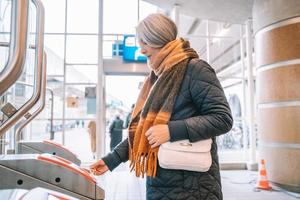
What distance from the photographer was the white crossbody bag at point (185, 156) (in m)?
0.92

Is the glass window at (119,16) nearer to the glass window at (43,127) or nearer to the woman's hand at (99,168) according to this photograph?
the glass window at (43,127)

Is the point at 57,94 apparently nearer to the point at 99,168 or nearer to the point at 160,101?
the point at 99,168

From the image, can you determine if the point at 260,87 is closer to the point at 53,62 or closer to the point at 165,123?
the point at 165,123

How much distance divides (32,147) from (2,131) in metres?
0.87

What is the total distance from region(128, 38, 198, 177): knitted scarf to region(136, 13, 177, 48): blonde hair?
26 millimetres

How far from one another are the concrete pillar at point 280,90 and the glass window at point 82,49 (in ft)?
11.6

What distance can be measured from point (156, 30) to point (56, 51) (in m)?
5.68

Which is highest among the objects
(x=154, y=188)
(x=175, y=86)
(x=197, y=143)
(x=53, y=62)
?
(x=53, y=62)

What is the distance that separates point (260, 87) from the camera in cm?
404

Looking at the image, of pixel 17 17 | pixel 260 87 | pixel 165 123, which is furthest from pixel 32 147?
pixel 260 87

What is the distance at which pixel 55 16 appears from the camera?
6352 mm

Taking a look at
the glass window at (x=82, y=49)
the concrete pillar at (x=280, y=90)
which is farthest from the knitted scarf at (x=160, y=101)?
the glass window at (x=82, y=49)

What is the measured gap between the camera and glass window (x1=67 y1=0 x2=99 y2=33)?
20.6ft

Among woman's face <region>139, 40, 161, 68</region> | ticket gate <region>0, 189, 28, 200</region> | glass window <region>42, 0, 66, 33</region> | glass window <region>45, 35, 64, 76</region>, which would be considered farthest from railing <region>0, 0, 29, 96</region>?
glass window <region>42, 0, 66, 33</region>
